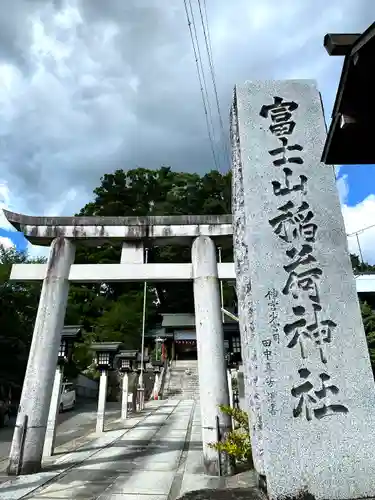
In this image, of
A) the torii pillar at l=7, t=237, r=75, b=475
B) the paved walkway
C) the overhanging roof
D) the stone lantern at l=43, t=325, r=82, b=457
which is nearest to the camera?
the overhanging roof

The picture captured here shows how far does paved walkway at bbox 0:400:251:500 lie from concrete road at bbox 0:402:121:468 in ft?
5.46

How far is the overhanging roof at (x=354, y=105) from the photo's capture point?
9.73ft

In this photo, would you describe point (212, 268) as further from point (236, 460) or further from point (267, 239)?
point (236, 460)

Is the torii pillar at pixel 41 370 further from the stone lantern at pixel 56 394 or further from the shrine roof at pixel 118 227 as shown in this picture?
→ the stone lantern at pixel 56 394

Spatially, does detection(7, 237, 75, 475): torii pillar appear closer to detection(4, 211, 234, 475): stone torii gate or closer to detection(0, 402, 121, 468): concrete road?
detection(4, 211, 234, 475): stone torii gate

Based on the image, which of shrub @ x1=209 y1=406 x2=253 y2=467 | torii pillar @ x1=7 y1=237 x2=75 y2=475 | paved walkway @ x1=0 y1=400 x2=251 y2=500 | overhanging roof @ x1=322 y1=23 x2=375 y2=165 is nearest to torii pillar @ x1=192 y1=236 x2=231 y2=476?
shrub @ x1=209 y1=406 x2=253 y2=467

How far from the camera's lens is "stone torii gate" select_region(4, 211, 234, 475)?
267 inches

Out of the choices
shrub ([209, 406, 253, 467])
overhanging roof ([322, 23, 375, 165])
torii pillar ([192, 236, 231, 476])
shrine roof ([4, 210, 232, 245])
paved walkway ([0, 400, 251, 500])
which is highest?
shrine roof ([4, 210, 232, 245])

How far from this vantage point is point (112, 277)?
319 inches

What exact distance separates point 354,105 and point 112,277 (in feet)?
19.8

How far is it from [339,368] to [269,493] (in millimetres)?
1541

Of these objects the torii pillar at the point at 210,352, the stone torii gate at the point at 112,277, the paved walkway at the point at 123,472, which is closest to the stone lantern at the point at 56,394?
the paved walkway at the point at 123,472

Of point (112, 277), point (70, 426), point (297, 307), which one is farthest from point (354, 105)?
point (70, 426)

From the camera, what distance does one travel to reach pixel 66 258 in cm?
818
